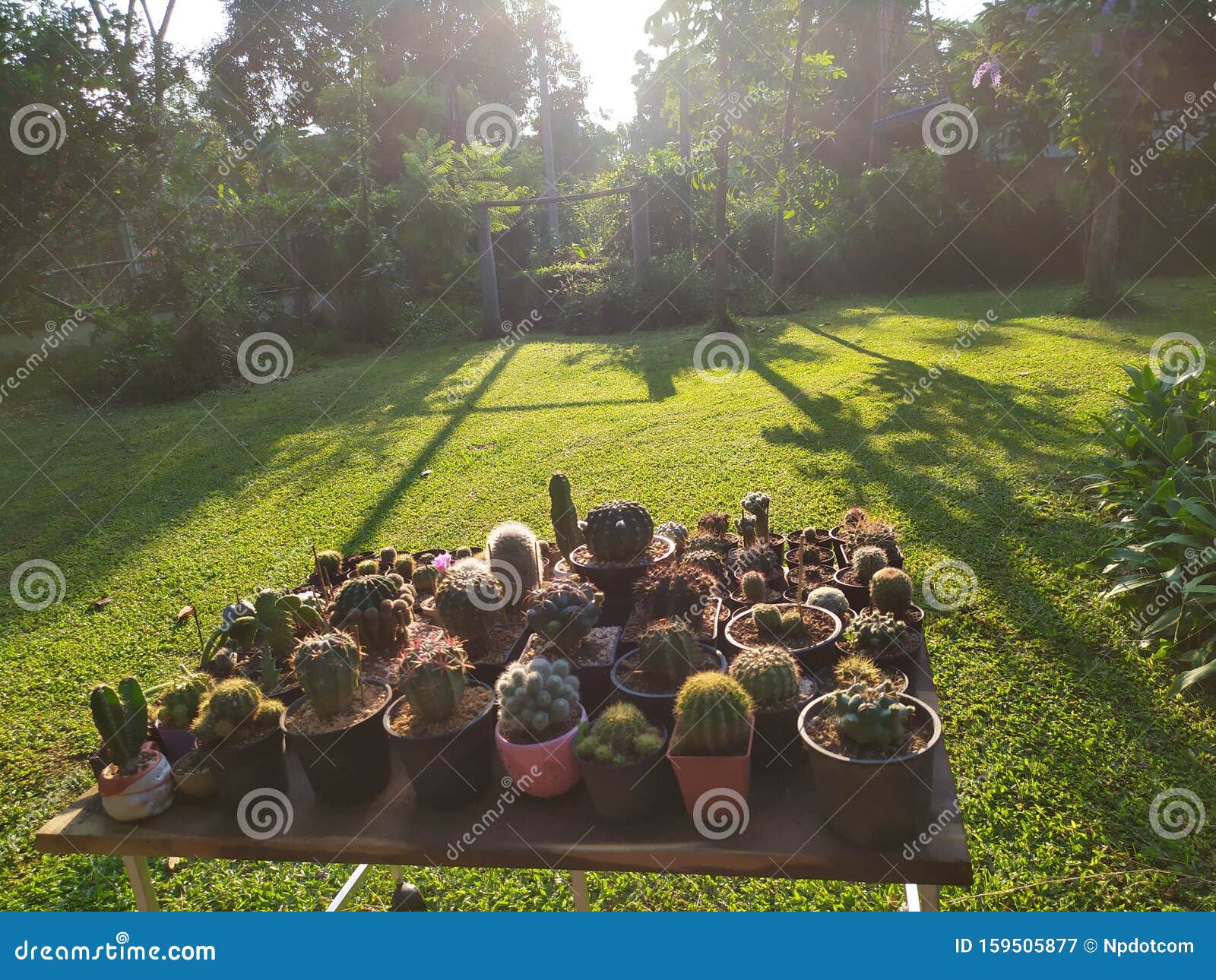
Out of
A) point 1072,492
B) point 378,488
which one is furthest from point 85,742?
point 1072,492

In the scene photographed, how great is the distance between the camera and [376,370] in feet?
43.4

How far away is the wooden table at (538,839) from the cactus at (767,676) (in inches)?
8.0

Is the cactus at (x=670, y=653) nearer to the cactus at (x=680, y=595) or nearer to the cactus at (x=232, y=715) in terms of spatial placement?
the cactus at (x=680, y=595)

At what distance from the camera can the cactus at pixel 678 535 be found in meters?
3.32

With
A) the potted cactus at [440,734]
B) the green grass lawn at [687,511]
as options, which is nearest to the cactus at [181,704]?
the potted cactus at [440,734]

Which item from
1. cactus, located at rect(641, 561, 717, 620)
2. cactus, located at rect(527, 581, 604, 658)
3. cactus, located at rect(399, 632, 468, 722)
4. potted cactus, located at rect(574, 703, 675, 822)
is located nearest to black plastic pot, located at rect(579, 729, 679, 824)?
potted cactus, located at rect(574, 703, 675, 822)

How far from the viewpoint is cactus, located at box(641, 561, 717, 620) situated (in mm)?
2736

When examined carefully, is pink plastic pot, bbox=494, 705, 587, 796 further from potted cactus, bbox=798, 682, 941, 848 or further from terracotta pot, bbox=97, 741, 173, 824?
terracotta pot, bbox=97, 741, 173, 824

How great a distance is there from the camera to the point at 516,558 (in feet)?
10.0

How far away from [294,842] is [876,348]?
10.4 metres

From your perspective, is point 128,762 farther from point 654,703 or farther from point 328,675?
point 654,703

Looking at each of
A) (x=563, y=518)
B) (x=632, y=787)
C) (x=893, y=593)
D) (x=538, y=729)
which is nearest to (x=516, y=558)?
(x=563, y=518)

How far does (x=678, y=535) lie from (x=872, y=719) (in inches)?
64.7

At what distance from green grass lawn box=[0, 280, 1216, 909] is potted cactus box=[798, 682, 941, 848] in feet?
3.69
